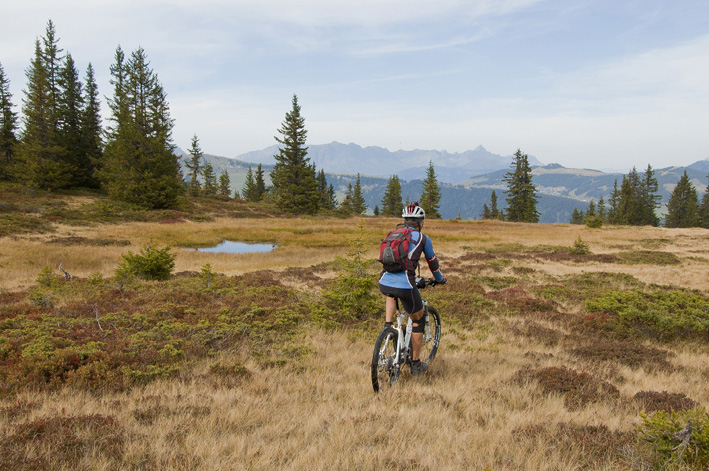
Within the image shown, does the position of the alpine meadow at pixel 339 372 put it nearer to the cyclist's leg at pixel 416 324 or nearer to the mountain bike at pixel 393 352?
the mountain bike at pixel 393 352

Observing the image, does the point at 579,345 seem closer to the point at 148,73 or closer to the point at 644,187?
the point at 148,73

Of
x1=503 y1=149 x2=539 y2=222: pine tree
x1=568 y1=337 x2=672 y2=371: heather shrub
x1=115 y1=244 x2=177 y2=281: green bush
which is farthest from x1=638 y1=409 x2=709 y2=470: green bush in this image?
x1=503 y1=149 x2=539 y2=222: pine tree

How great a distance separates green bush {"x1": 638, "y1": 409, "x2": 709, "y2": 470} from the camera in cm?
317

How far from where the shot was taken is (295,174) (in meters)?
54.2

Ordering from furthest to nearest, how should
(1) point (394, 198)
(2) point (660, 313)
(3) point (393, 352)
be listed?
1. (1) point (394, 198)
2. (2) point (660, 313)
3. (3) point (393, 352)

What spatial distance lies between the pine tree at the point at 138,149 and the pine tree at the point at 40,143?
482 centimetres

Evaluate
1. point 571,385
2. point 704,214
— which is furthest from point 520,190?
point 571,385

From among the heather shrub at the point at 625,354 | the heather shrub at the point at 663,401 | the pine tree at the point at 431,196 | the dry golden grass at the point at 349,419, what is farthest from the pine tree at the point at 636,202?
the dry golden grass at the point at 349,419

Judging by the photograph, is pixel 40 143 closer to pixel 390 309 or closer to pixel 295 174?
pixel 295 174

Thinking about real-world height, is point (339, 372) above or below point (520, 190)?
below

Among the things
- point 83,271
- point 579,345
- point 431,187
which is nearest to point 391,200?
point 431,187

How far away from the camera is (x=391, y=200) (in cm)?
8812

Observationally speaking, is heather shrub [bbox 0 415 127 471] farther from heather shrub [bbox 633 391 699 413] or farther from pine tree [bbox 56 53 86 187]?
pine tree [bbox 56 53 86 187]

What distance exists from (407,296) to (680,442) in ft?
9.93
